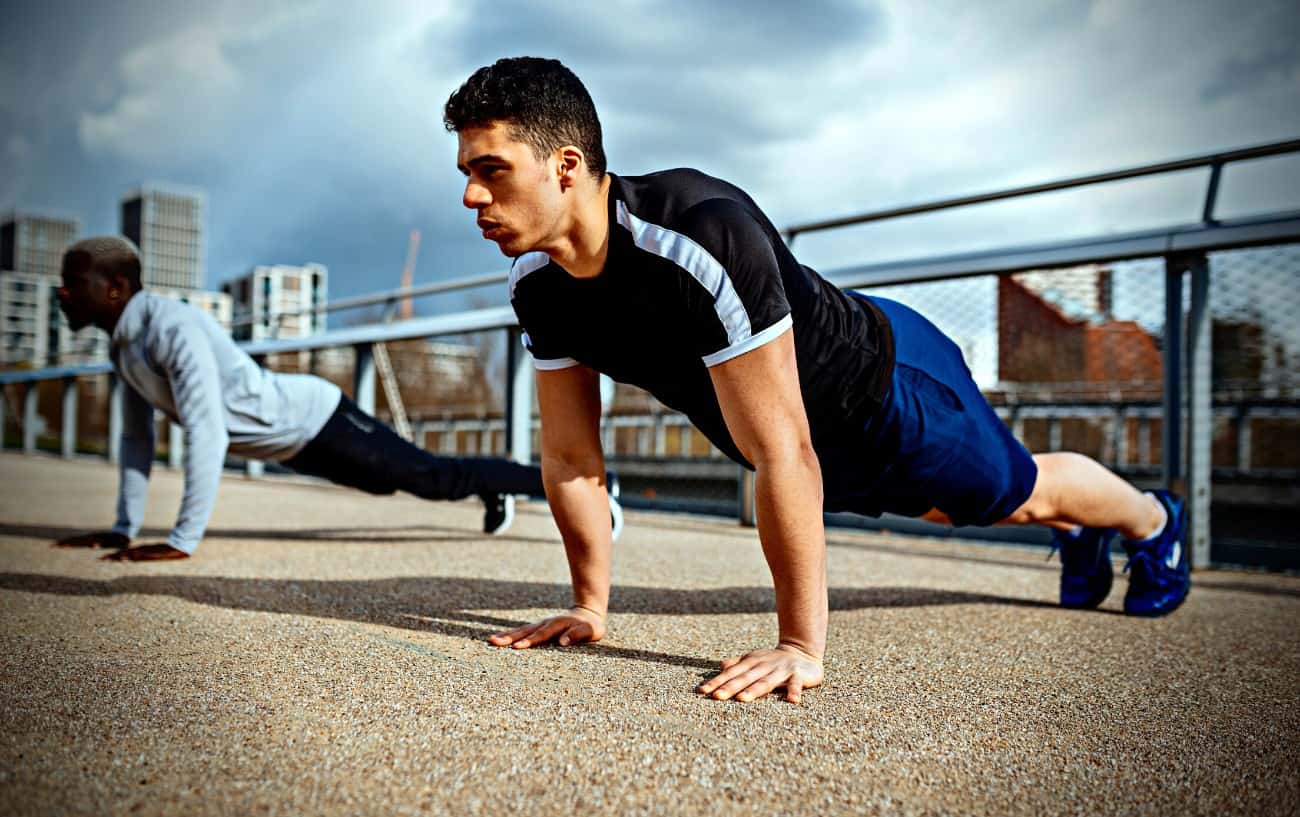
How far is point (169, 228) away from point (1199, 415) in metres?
116

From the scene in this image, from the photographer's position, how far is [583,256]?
175 centimetres

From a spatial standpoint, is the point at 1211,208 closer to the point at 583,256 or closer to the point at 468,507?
the point at 583,256

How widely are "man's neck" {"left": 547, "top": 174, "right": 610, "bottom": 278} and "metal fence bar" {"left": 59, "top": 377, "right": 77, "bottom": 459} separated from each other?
13.9 m

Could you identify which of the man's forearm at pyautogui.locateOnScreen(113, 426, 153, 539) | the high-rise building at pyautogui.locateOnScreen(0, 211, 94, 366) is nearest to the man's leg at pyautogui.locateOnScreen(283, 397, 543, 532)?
the man's forearm at pyautogui.locateOnScreen(113, 426, 153, 539)

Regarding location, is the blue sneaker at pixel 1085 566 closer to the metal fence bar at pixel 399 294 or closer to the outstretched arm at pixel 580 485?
the outstretched arm at pixel 580 485

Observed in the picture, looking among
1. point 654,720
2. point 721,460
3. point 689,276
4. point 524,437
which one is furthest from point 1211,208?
point 721,460

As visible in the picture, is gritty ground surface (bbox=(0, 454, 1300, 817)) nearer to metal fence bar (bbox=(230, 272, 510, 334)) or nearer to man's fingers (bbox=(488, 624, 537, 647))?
man's fingers (bbox=(488, 624, 537, 647))

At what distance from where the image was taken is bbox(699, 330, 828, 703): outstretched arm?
1.68m

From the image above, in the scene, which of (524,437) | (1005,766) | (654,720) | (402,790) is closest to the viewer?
(402,790)

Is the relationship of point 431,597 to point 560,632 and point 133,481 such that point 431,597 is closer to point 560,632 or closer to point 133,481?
point 560,632

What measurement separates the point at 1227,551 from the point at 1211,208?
1381 mm

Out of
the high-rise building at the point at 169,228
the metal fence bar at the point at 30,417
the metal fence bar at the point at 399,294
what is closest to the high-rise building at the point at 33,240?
the high-rise building at the point at 169,228

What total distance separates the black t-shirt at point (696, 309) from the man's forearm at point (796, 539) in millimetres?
241

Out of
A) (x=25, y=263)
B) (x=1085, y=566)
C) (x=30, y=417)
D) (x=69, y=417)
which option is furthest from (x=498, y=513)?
(x=25, y=263)
